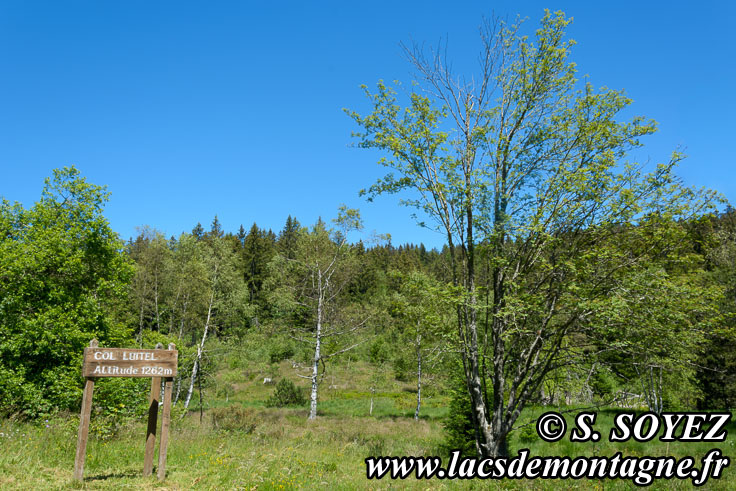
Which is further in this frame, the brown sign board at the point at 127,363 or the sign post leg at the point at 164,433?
the sign post leg at the point at 164,433

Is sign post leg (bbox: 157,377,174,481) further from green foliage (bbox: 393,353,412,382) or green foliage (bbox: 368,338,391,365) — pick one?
green foliage (bbox: 368,338,391,365)

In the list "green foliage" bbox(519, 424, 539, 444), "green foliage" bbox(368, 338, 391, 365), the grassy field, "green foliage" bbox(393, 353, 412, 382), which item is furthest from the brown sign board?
"green foliage" bbox(368, 338, 391, 365)

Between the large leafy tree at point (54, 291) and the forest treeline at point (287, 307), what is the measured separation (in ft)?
0.16

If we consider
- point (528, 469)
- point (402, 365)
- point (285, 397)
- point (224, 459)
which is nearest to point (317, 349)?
point (285, 397)

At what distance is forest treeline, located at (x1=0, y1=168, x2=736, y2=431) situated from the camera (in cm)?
798

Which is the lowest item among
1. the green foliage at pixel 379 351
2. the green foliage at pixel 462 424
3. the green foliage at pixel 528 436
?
Result: the green foliage at pixel 528 436

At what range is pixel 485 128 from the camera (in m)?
9.83

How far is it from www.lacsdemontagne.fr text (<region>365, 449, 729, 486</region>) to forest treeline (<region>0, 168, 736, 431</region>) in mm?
1689

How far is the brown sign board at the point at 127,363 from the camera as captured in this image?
650cm

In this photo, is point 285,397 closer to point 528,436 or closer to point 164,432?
point 528,436

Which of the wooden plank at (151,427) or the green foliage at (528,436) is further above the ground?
the wooden plank at (151,427)

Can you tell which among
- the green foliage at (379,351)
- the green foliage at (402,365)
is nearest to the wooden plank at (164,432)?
the green foliage at (402,365)

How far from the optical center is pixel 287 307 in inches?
943

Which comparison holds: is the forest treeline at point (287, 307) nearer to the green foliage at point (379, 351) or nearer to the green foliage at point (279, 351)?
the green foliage at point (379, 351)
